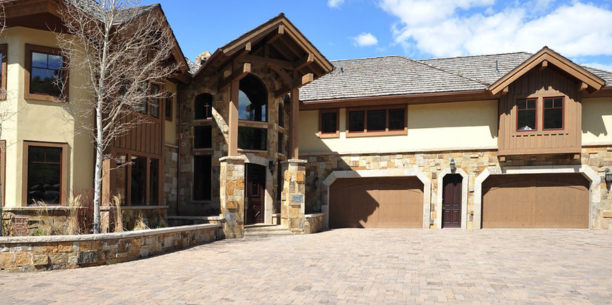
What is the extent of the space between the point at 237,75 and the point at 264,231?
484 cm

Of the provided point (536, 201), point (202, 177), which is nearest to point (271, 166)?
point (202, 177)

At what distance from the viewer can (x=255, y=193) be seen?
54.2 feet

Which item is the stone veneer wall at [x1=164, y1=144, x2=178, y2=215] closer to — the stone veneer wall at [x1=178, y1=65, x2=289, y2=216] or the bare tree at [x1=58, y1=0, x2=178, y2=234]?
the stone veneer wall at [x1=178, y1=65, x2=289, y2=216]

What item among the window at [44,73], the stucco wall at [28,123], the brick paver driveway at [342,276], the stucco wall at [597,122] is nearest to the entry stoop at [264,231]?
the brick paver driveway at [342,276]

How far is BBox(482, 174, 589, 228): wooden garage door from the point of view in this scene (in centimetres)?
1719

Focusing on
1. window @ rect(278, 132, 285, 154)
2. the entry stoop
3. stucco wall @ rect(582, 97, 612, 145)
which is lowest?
the entry stoop

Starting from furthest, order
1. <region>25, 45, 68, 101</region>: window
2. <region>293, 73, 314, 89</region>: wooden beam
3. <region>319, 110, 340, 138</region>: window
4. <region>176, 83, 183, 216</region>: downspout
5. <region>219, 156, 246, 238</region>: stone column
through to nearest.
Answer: <region>319, 110, 340, 138</region>: window, <region>176, 83, 183, 216</region>: downspout, <region>293, 73, 314, 89</region>: wooden beam, <region>219, 156, 246, 238</region>: stone column, <region>25, 45, 68, 101</region>: window

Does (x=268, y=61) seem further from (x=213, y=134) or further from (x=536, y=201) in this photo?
(x=536, y=201)

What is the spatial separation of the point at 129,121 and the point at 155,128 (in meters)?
1.42

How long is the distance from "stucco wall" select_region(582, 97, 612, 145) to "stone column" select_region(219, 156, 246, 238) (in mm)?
11758

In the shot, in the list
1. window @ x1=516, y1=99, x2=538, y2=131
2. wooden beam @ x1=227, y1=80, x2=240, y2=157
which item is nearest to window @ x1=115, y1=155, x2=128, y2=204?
wooden beam @ x1=227, y1=80, x2=240, y2=157

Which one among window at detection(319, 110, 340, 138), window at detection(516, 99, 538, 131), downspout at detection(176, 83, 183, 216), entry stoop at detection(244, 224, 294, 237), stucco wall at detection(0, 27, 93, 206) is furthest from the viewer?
window at detection(319, 110, 340, 138)

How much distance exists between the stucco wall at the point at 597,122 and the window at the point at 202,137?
12.8 metres

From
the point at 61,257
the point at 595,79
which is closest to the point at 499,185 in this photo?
the point at 595,79
